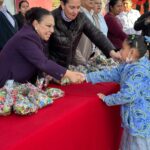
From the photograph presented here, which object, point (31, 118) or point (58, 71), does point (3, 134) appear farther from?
point (58, 71)

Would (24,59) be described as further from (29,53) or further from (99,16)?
(99,16)

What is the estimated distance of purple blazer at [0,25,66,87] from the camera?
5.78ft

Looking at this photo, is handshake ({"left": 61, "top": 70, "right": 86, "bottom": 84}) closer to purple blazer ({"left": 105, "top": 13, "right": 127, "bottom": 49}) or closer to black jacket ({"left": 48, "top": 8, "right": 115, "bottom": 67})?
black jacket ({"left": 48, "top": 8, "right": 115, "bottom": 67})

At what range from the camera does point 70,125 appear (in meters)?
1.54

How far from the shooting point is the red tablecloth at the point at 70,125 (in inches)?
49.9

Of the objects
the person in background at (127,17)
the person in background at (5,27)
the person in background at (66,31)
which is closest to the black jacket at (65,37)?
the person in background at (66,31)

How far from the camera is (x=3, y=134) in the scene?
126 centimetres

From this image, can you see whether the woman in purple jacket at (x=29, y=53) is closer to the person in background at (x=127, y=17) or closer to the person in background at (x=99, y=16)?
the person in background at (x=99, y=16)

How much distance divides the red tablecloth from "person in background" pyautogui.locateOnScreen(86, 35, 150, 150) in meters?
0.13

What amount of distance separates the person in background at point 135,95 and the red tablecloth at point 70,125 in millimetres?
128

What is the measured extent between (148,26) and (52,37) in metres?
0.74

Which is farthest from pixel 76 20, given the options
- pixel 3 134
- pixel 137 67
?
pixel 3 134

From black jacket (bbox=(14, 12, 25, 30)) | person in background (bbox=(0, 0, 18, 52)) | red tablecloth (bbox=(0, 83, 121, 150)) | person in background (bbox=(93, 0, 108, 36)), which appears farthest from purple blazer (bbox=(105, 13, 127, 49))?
red tablecloth (bbox=(0, 83, 121, 150))

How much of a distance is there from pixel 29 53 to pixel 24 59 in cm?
6
